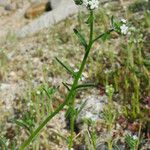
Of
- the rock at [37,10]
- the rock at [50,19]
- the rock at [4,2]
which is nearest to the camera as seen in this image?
the rock at [50,19]

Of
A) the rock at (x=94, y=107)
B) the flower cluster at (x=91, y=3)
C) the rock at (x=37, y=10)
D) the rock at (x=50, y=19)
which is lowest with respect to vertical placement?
the rock at (x=94, y=107)

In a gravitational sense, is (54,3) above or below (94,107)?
above

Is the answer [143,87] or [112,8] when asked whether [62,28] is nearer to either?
[112,8]

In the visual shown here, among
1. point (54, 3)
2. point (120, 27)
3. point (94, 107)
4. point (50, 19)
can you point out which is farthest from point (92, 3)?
point (54, 3)

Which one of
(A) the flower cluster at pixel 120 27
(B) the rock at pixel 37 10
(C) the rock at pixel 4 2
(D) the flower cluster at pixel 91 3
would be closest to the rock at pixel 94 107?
(A) the flower cluster at pixel 120 27

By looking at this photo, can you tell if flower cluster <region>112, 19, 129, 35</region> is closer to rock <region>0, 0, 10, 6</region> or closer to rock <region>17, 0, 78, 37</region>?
rock <region>17, 0, 78, 37</region>

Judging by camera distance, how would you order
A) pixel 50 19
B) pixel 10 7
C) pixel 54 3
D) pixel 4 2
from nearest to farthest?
pixel 50 19 → pixel 54 3 → pixel 10 7 → pixel 4 2

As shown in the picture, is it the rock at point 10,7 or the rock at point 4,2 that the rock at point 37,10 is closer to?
the rock at point 10,7

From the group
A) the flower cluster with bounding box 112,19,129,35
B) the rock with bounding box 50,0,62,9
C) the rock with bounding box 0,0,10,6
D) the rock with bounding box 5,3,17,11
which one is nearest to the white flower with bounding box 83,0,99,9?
the flower cluster with bounding box 112,19,129,35

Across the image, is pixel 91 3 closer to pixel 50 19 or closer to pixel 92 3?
pixel 92 3

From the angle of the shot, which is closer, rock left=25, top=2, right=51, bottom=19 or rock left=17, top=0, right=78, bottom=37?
rock left=17, top=0, right=78, bottom=37

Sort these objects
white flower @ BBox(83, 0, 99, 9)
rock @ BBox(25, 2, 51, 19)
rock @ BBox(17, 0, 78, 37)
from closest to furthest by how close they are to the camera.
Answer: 1. white flower @ BBox(83, 0, 99, 9)
2. rock @ BBox(17, 0, 78, 37)
3. rock @ BBox(25, 2, 51, 19)

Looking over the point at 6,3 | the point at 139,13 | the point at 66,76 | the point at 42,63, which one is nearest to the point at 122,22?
the point at 66,76
